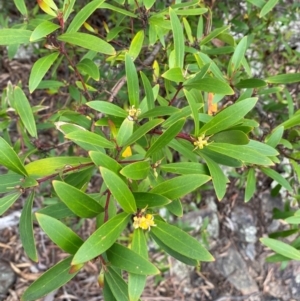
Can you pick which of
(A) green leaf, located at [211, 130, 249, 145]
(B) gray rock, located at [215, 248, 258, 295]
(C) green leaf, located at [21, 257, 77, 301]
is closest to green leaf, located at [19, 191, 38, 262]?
(C) green leaf, located at [21, 257, 77, 301]

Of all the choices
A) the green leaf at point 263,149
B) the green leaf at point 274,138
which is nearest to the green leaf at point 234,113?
the green leaf at point 263,149

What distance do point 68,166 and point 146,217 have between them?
24 cm

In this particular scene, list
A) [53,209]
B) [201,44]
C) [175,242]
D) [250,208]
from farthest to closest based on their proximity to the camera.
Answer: [250,208]
[201,44]
[53,209]
[175,242]

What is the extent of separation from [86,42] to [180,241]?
0.60m

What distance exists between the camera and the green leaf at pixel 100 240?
0.87m

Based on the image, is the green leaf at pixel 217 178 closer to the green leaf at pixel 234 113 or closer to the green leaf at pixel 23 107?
the green leaf at pixel 234 113

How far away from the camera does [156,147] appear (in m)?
1.01

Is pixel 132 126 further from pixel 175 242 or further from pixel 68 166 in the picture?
pixel 175 242

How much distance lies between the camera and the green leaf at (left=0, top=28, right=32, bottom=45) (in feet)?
3.53

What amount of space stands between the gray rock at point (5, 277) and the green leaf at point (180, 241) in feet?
5.59

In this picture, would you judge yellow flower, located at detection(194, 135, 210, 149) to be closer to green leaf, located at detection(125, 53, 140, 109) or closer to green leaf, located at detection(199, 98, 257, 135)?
green leaf, located at detection(199, 98, 257, 135)

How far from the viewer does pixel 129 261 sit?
925 millimetres

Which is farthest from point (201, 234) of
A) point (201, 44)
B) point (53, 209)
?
point (53, 209)

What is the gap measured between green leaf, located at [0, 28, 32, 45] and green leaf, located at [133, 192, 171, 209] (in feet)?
1.76
